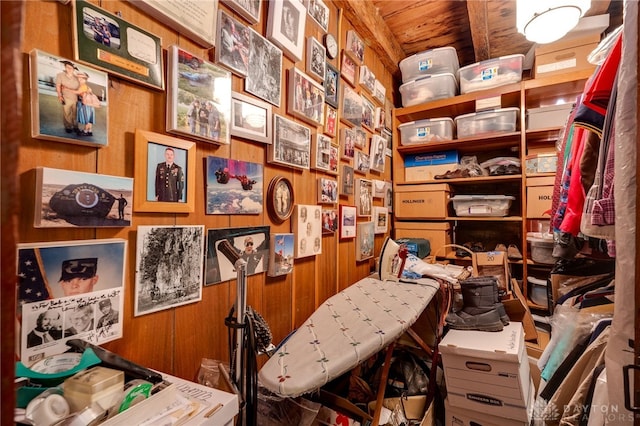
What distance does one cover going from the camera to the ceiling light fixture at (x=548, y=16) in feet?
4.46

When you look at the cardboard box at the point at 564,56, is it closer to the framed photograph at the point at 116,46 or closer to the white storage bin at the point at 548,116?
the white storage bin at the point at 548,116

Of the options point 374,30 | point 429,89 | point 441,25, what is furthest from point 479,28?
point 374,30

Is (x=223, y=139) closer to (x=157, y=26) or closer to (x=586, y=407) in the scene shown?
(x=157, y=26)

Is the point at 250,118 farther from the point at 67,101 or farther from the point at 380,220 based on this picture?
the point at 380,220

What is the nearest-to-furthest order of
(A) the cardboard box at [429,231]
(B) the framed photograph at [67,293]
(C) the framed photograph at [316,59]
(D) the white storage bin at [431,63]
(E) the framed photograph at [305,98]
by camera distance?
(B) the framed photograph at [67,293]
(E) the framed photograph at [305,98]
(C) the framed photograph at [316,59]
(D) the white storage bin at [431,63]
(A) the cardboard box at [429,231]

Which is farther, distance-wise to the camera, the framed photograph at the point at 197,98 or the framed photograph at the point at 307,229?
the framed photograph at the point at 307,229

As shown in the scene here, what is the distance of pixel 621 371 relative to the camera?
2.09 ft

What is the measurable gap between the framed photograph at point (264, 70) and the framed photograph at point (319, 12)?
1.44ft

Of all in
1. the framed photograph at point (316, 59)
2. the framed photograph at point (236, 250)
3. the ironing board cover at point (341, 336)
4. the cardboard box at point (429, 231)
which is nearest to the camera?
the ironing board cover at point (341, 336)

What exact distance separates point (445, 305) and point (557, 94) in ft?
6.32

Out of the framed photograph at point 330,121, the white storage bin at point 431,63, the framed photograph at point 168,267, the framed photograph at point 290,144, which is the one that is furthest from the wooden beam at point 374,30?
the framed photograph at point 168,267

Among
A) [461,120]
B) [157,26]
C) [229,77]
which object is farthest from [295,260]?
[461,120]

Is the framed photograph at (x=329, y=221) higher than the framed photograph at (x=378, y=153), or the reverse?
the framed photograph at (x=378, y=153)

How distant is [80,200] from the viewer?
0.67 metres
